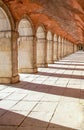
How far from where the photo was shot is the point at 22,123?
5246 millimetres

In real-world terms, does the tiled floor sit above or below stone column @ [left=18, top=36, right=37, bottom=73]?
below

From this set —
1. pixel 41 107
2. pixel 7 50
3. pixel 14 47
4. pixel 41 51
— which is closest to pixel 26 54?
pixel 14 47

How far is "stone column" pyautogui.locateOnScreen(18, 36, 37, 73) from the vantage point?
1374 cm

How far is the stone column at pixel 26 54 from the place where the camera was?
541 inches

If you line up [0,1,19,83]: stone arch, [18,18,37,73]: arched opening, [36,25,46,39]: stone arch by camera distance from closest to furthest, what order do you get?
[0,1,19,83]: stone arch < [18,18,37,73]: arched opening < [36,25,46,39]: stone arch

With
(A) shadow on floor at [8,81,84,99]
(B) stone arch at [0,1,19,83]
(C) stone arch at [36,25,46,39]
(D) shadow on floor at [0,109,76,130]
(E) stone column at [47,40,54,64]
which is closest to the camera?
(D) shadow on floor at [0,109,76,130]

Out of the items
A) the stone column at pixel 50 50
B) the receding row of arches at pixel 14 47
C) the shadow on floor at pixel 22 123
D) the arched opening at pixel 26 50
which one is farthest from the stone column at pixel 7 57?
the stone column at pixel 50 50

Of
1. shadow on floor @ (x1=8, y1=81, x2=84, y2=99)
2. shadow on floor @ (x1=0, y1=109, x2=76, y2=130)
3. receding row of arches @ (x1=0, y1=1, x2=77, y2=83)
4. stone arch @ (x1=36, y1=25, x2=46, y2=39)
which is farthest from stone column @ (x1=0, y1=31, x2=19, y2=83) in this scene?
stone arch @ (x1=36, y1=25, x2=46, y2=39)

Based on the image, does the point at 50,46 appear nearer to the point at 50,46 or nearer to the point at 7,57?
the point at 50,46

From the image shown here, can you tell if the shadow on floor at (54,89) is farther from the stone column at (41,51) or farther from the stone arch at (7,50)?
the stone column at (41,51)

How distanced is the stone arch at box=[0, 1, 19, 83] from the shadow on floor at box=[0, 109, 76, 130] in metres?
4.63

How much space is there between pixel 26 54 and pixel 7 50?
3.45 metres

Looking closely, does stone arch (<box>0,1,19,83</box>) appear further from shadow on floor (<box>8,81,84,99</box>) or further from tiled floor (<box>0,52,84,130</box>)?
tiled floor (<box>0,52,84,130</box>)

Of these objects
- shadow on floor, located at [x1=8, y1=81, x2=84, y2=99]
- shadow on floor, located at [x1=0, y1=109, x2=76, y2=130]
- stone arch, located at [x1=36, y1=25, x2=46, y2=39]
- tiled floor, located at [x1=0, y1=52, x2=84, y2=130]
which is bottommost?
shadow on floor, located at [x1=0, y1=109, x2=76, y2=130]
